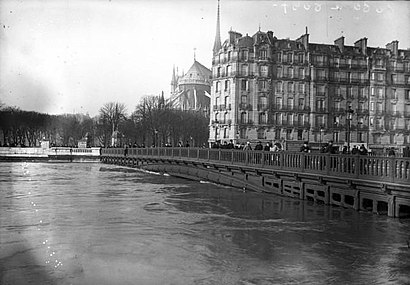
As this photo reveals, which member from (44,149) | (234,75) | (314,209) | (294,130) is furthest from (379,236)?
(44,149)

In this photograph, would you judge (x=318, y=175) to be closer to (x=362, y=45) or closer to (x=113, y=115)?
(x=362, y=45)

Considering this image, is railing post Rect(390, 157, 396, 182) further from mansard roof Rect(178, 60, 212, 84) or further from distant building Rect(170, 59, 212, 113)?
mansard roof Rect(178, 60, 212, 84)

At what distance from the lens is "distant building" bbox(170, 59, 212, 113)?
328 feet

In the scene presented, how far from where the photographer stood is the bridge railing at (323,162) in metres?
12.9

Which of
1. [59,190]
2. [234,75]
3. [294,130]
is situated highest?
[234,75]

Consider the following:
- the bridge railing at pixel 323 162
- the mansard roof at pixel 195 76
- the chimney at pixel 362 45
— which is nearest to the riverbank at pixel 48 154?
the chimney at pixel 362 45

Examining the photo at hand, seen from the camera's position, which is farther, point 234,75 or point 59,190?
point 234,75

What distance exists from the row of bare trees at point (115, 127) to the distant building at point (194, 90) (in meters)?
19.3

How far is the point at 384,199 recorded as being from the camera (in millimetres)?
13547

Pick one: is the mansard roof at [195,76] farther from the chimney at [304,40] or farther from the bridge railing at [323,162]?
the bridge railing at [323,162]

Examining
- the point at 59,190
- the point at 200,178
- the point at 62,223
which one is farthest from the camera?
the point at 200,178

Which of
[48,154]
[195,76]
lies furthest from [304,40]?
[195,76]

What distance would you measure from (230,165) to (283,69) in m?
30.4

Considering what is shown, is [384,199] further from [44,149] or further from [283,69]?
[44,149]
